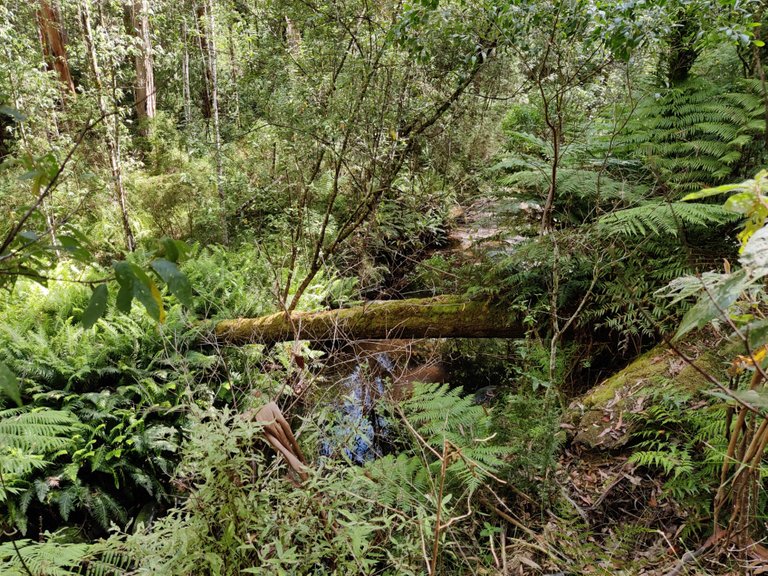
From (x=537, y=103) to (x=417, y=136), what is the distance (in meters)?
2.20

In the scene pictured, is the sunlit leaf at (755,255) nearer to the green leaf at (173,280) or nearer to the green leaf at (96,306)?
the green leaf at (173,280)

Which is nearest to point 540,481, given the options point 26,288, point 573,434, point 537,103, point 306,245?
point 573,434

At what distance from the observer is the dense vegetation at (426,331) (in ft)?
4.63

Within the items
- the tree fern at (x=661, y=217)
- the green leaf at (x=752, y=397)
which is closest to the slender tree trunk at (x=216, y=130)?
the tree fern at (x=661, y=217)

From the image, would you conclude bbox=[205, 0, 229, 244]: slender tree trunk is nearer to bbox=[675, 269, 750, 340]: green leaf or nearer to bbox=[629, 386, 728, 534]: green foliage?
bbox=[629, 386, 728, 534]: green foliage

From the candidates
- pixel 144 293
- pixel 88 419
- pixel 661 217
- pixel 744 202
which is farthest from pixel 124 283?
pixel 88 419

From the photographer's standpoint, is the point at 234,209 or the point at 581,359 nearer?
the point at 581,359

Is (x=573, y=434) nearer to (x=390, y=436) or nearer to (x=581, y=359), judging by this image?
(x=581, y=359)

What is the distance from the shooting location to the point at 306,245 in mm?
5867

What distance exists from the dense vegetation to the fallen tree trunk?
89mm

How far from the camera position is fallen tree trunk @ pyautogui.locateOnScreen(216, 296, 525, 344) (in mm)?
3686

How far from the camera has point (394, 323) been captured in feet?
12.9

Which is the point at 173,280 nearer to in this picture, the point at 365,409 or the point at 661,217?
the point at 661,217

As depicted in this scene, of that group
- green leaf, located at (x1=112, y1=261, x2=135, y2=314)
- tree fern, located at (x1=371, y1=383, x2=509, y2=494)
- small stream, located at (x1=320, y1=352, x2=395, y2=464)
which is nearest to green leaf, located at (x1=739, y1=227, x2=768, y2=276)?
green leaf, located at (x1=112, y1=261, x2=135, y2=314)
